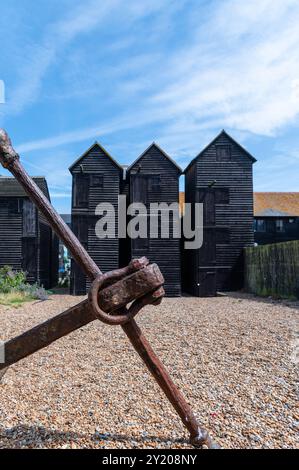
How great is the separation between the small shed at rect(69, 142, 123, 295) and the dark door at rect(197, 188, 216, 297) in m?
4.68

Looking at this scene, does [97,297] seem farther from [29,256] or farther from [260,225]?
[260,225]

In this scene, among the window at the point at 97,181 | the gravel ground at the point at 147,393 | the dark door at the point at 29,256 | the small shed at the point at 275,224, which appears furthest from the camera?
the small shed at the point at 275,224

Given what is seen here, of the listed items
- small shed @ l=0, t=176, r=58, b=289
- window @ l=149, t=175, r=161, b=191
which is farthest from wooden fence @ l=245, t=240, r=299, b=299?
small shed @ l=0, t=176, r=58, b=289

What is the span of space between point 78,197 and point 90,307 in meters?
17.5

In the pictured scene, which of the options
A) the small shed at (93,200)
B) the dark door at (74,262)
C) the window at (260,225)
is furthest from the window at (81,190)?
the window at (260,225)

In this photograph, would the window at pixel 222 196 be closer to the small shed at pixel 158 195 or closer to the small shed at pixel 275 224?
the small shed at pixel 158 195

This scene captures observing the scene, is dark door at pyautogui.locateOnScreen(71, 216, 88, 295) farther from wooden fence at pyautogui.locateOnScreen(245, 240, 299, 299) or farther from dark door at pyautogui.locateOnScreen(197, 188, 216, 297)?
wooden fence at pyautogui.locateOnScreen(245, 240, 299, 299)

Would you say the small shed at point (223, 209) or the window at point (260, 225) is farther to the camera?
the window at point (260, 225)

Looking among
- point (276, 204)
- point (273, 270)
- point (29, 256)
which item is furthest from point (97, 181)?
point (276, 204)

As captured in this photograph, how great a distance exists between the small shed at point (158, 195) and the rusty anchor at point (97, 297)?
16.4m

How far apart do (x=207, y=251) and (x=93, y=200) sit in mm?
6903

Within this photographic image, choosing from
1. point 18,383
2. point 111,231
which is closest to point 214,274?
point 111,231

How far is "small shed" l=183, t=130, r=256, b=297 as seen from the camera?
1944 centimetres

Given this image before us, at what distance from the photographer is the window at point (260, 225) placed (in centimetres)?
2831
